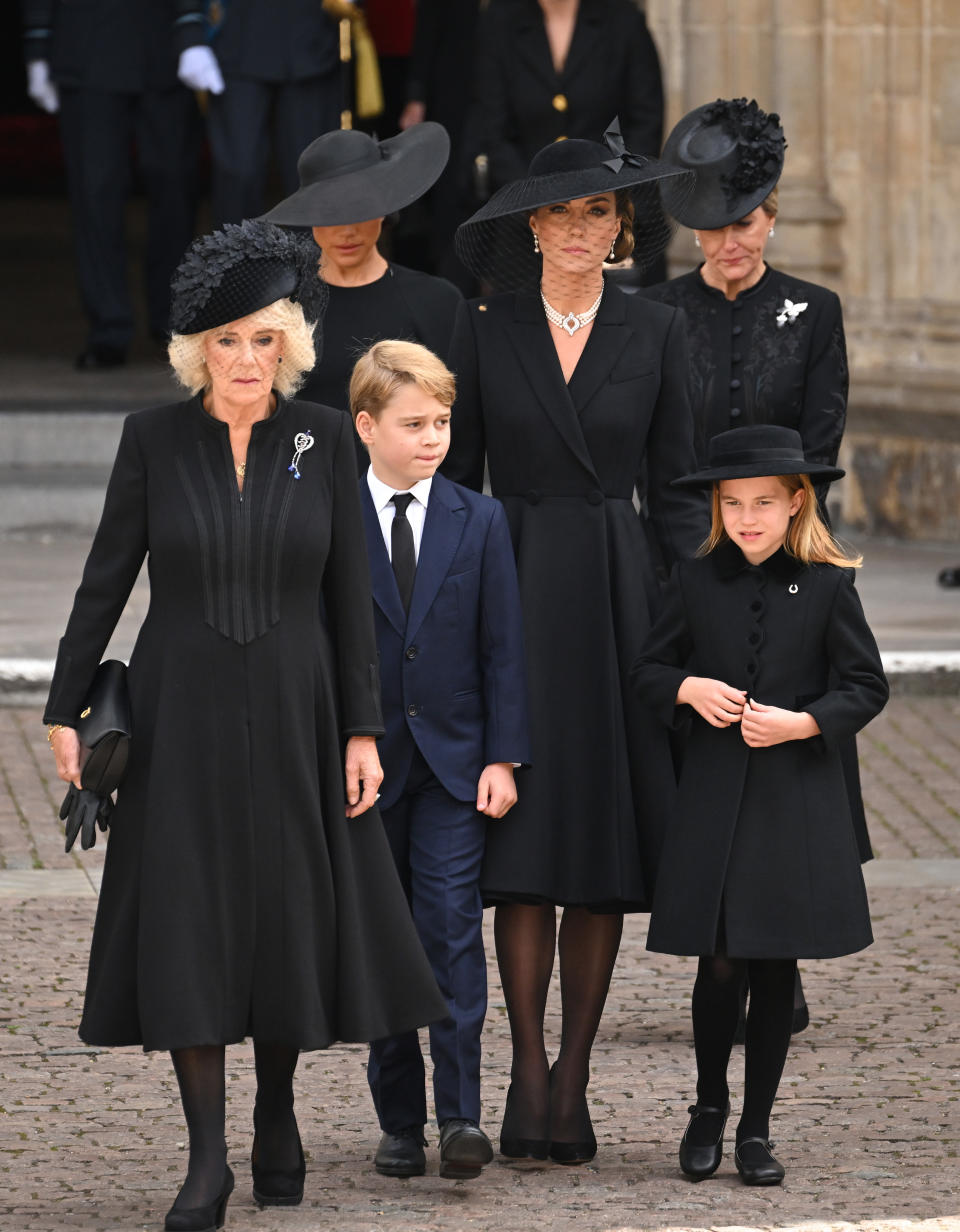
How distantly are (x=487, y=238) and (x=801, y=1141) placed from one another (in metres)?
1.86

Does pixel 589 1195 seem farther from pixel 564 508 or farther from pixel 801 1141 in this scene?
pixel 564 508

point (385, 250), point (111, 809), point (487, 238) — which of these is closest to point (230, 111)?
point (385, 250)

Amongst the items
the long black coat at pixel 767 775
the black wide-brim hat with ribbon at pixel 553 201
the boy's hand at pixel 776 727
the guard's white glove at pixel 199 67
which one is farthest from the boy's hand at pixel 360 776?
the guard's white glove at pixel 199 67

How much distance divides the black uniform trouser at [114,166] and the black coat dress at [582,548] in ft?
24.2

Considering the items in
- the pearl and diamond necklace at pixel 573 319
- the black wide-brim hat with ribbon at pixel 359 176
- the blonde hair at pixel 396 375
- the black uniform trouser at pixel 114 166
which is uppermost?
the black uniform trouser at pixel 114 166

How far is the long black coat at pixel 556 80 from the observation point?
1064 centimetres

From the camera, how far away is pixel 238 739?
4.65 meters

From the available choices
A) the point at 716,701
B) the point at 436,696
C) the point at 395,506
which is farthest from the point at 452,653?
the point at 716,701

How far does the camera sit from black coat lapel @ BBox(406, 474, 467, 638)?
5.02 metres

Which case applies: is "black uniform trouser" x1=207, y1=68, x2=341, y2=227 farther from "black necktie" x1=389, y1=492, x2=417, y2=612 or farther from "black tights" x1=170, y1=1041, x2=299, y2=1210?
"black tights" x1=170, y1=1041, x2=299, y2=1210

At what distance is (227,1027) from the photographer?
4.62 metres

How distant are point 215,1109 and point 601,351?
5.39ft

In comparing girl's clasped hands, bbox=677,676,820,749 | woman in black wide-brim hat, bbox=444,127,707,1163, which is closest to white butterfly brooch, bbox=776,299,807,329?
woman in black wide-brim hat, bbox=444,127,707,1163

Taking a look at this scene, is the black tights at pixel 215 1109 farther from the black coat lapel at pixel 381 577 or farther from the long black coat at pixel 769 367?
the long black coat at pixel 769 367
